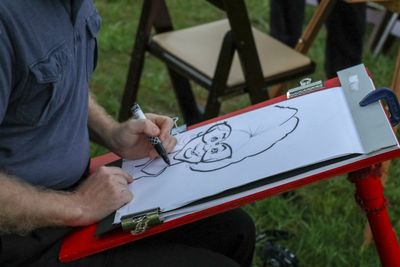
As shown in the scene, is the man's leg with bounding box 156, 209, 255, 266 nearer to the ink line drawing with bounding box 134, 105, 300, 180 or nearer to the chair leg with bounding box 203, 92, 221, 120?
the ink line drawing with bounding box 134, 105, 300, 180

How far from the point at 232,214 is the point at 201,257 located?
276 mm

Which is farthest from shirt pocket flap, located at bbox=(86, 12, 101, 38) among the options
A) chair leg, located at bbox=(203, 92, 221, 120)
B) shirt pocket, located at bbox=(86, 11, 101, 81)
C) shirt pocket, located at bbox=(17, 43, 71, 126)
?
chair leg, located at bbox=(203, 92, 221, 120)

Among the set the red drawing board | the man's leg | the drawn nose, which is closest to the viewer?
the red drawing board

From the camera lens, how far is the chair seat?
7.63 feet

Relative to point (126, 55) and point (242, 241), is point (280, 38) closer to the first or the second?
point (126, 55)

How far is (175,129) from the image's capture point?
5.07 ft

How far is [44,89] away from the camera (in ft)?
4.08

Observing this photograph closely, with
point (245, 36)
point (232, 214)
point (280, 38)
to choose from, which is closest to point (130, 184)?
point (232, 214)

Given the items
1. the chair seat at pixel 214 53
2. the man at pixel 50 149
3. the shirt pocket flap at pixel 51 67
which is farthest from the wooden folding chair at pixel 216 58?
the shirt pocket flap at pixel 51 67

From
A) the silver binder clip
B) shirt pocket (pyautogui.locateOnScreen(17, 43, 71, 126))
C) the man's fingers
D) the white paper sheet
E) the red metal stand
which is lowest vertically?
the red metal stand

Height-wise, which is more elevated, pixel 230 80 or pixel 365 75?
pixel 230 80

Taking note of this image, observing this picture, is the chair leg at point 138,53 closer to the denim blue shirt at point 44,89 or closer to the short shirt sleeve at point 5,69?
the denim blue shirt at point 44,89

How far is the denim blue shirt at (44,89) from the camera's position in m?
1.15

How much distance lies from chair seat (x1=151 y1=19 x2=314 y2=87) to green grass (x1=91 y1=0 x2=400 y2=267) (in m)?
0.52
